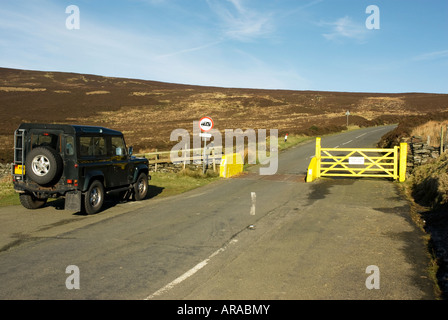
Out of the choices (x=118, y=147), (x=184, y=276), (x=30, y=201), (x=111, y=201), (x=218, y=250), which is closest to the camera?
(x=184, y=276)

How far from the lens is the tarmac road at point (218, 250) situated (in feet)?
18.0

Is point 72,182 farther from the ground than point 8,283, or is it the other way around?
point 72,182

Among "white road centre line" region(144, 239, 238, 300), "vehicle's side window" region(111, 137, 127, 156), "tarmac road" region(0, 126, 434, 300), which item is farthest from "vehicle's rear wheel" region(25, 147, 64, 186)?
"white road centre line" region(144, 239, 238, 300)

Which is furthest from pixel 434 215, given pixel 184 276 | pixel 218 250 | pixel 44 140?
pixel 44 140

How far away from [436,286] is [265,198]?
7927mm

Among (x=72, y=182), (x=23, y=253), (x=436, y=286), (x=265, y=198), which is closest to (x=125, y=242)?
(x=23, y=253)

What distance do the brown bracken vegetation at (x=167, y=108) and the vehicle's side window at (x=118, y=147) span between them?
34.7 meters

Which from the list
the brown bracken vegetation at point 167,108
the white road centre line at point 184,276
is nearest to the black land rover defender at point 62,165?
the white road centre line at point 184,276

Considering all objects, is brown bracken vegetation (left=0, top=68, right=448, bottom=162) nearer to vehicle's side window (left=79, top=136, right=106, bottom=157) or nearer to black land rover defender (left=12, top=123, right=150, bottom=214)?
vehicle's side window (left=79, top=136, right=106, bottom=157)

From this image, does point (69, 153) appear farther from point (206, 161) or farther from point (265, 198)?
point (206, 161)

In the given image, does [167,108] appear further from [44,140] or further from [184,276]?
[184,276]

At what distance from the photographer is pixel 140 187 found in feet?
45.1

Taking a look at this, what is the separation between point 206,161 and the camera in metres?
22.4

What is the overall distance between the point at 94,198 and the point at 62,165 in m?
1.32
